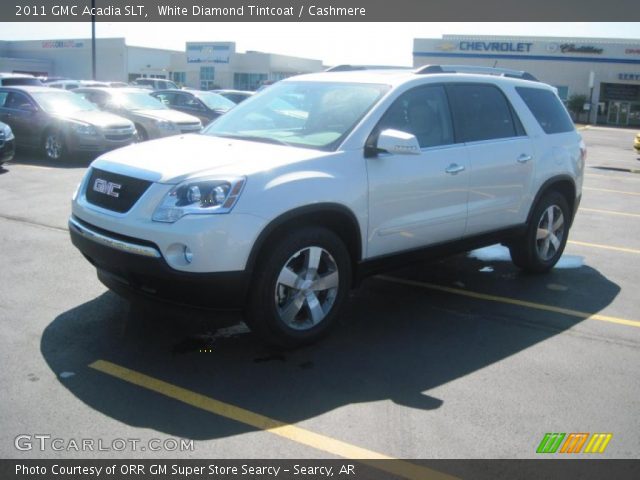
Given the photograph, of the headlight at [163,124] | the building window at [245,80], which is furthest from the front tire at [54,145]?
the building window at [245,80]

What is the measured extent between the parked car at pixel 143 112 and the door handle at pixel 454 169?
11.2m

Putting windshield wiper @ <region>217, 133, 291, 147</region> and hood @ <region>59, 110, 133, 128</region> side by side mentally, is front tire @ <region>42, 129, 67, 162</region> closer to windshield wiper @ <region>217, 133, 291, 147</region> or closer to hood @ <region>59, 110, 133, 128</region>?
hood @ <region>59, 110, 133, 128</region>

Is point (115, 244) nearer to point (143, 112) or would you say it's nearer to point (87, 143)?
point (87, 143)

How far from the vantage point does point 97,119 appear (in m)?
14.0

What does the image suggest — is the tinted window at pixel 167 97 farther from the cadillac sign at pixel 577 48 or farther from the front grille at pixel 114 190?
the cadillac sign at pixel 577 48

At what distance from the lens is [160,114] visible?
16.3 meters

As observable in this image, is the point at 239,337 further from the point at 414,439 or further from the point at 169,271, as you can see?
the point at 414,439

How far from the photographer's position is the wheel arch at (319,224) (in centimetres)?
399

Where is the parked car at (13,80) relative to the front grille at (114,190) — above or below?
above

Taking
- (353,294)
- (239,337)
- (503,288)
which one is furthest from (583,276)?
(239,337)

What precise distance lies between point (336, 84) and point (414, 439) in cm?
304

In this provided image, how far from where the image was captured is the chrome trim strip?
389cm

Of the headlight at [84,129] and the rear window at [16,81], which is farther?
the rear window at [16,81]

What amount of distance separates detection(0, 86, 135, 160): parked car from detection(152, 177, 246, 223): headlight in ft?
34.3
